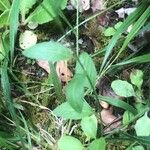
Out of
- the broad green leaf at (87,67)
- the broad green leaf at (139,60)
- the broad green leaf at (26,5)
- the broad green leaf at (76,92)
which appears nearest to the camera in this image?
the broad green leaf at (76,92)

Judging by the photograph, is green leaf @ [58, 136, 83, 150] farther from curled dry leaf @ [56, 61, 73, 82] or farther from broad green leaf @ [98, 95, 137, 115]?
curled dry leaf @ [56, 61, 73, 82]

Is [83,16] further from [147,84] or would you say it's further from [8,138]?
[8,138]

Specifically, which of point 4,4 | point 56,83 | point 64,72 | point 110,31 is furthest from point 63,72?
point 4,4

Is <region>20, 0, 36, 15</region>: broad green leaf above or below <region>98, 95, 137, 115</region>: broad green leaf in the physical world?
above

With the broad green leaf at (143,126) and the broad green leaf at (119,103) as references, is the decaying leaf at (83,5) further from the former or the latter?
the broad green leaf at (143,126)

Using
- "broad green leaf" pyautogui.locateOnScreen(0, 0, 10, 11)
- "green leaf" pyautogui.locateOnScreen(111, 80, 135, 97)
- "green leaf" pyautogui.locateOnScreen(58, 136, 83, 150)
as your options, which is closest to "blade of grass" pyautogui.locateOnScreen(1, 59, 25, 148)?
"green leaf" pyautogui.locateOnScreen(58, 136, 83, 150)

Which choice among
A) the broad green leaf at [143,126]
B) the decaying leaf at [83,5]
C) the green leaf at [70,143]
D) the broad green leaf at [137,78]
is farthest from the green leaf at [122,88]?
the decaying leaf at [83,5]
